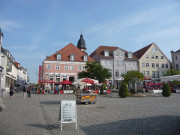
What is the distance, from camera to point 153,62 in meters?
54.6

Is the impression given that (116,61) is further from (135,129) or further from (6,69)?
(135,129)

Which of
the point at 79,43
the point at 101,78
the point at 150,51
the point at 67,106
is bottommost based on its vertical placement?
the point at 67,106

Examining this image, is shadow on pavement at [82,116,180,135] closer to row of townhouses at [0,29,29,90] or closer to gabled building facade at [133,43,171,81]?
row of townhouses at [0,29,29,90]

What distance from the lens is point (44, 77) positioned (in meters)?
42.5

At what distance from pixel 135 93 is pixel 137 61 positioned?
99.6 ft

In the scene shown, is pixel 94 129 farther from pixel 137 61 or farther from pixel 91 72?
pixel 137 61

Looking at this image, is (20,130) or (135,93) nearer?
(20,130)

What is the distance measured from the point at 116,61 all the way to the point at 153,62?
12.7 meters

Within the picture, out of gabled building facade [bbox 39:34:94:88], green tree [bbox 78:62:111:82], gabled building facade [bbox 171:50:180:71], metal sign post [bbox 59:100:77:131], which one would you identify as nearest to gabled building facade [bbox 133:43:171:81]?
gabled building facade [bbox 171:50:180:71]

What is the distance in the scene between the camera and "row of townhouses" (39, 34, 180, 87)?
45250mm


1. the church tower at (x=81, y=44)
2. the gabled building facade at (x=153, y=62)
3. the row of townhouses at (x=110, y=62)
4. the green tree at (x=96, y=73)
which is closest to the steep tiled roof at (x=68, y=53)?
the row of townhouses at (x=110, y=62)

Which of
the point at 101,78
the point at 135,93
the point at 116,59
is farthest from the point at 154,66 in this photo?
the point at 135,93

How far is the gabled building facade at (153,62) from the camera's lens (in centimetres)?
5356

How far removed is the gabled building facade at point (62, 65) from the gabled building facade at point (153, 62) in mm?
19087
